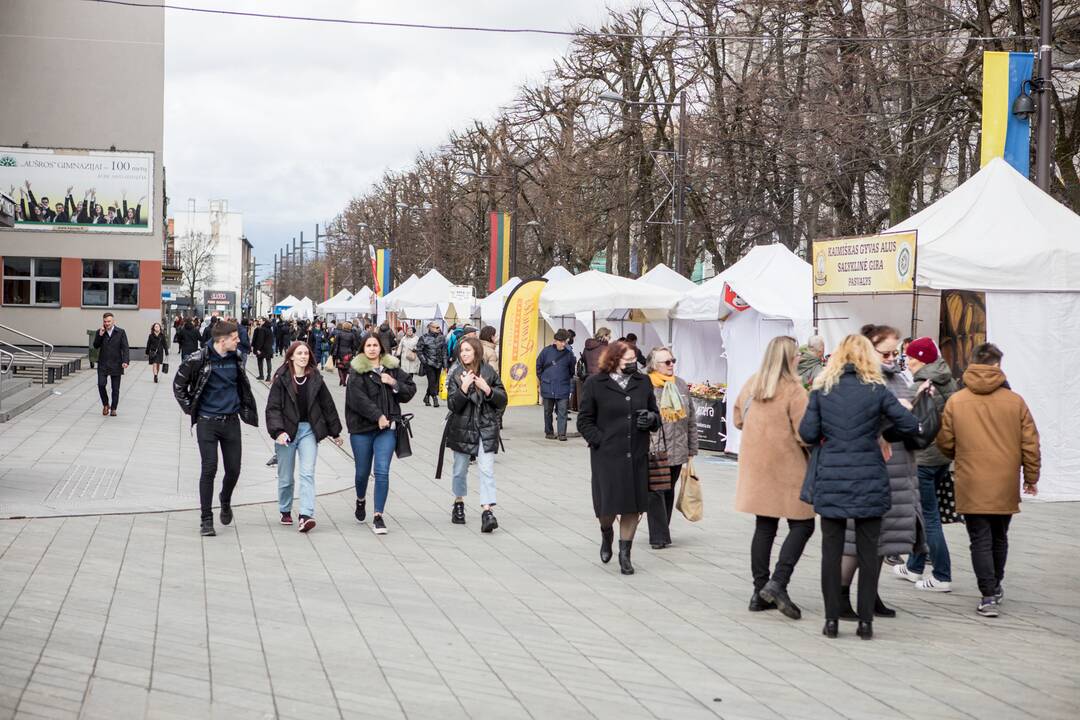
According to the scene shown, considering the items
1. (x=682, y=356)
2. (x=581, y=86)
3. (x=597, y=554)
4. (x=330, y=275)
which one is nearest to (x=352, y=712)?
(x=597, y=554)

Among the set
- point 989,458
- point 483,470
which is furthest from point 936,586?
point 483,470

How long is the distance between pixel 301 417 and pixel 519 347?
9902mm

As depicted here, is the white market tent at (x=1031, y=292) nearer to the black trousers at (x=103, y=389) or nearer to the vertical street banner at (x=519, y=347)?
the vertical street banner at (x=519, y=347)

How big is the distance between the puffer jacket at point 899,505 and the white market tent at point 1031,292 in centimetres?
661

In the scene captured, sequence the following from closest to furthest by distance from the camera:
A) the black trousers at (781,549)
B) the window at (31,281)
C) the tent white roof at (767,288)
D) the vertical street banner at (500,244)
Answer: the black trousers at (781,549), the tent white roof at (767,288), the vertical street banner at (500,244), the window at (31,281)

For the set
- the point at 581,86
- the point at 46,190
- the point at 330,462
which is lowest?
the point at 330,462

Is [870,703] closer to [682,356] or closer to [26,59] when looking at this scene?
[682,356]

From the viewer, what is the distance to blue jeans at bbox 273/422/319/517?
10.4 meters

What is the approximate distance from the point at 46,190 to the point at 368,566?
1537 inches

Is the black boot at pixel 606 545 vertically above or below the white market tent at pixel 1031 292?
below

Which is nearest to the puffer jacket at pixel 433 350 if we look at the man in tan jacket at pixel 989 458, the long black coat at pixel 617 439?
the long black coat at pixel 617 439

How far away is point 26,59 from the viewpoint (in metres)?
43.5

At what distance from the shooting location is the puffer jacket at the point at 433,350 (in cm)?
2672

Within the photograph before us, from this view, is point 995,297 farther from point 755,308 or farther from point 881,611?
point 881,611
